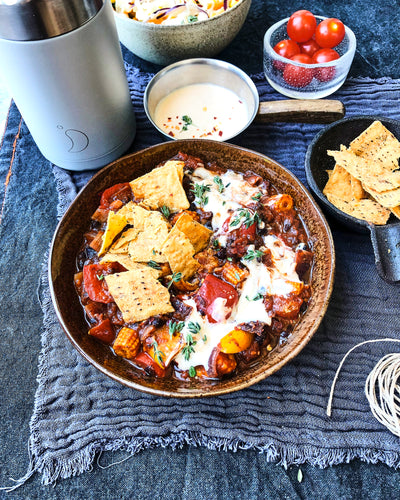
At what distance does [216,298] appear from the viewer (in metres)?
1.79

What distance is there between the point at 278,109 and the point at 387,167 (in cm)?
64

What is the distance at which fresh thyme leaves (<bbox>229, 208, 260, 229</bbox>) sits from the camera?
77.7 inches

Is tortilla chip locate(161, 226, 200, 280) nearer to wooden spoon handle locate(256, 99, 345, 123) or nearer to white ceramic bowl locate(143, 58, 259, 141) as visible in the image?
white ceramic bowl locate(143, 58, 259, 141)

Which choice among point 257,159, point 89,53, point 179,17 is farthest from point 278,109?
point 89,53

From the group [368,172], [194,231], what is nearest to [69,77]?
[194,231]

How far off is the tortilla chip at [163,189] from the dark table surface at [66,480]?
2.16 feet

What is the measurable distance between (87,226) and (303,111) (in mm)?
1280

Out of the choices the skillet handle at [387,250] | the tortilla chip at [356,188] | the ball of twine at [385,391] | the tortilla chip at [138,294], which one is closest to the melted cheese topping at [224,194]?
the tortilla chip at [138,294]

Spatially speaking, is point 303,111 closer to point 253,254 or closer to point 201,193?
point 201,193

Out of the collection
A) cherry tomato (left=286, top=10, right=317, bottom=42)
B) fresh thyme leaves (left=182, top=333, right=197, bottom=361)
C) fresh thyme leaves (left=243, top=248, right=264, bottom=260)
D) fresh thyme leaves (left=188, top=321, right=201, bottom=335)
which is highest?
cherry tomato (left=286, top=10, right=317, bottom=42)

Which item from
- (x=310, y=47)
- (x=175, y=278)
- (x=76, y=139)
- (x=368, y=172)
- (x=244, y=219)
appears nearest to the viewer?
(x=175, y=278)

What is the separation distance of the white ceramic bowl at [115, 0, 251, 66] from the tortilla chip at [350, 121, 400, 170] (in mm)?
1031

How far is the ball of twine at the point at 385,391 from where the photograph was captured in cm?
185

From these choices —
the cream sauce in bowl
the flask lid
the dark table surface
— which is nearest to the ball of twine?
the dark table surface
